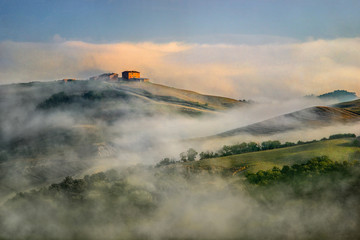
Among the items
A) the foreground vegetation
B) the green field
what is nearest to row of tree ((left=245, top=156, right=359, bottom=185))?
the foreground vegetation

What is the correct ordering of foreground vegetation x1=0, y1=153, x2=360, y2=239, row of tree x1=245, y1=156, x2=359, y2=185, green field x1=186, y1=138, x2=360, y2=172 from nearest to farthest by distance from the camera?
foreground vegetation x1=0, y1=153, x2=360, y2=239, row of tree x1=245, y1=156, x2=359, y2=185, green field x1=186, y1=138, x2=360, y2=172

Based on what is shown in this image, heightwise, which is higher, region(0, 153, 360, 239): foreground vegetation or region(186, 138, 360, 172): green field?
region(186, 138, 360, 172): green field

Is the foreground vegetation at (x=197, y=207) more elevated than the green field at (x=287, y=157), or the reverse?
the green field at (x=287, y=157)

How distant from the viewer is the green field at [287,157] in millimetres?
111475

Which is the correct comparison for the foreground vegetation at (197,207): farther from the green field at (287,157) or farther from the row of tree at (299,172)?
the green field at (287,157)

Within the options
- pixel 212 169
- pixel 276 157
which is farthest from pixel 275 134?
pixel 212 169

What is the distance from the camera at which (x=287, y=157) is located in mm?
118312

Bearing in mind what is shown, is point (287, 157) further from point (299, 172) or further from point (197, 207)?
point (197, 207)

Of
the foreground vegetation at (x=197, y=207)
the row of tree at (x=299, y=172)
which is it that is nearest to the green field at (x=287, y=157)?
the foreground vegetation at (x=197, y=207)

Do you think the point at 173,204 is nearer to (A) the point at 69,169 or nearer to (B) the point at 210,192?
(B) the point at 210,192

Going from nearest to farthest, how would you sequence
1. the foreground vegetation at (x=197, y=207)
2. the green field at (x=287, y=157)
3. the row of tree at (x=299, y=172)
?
the foreground vegetation at (x=197, y=207), the row of tree at (x=299, y=172), the green field at (x=287, y=157)

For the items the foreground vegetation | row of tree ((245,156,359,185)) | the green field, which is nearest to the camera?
the foreground vegetation

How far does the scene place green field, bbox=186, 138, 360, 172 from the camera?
111475 mm

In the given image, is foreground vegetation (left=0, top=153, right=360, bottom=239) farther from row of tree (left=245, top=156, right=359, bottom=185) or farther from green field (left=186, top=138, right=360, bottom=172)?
green field (left=186, top=138, right=360, bottom=172)
